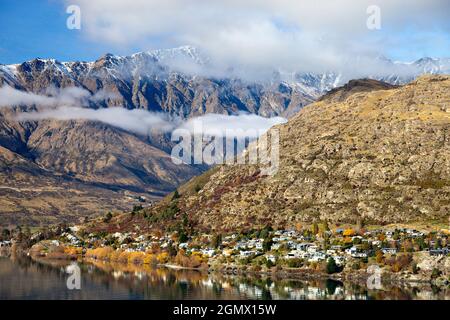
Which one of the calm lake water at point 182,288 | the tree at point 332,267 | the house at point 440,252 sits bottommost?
the calm lake water at point 182,288

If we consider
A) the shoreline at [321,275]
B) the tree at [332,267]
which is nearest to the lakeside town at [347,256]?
the tree at [332,267]

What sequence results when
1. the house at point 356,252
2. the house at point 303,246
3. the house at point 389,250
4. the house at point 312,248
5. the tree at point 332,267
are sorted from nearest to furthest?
the tree at point 332,267
the house at point 389,250
the house at point 356,252
the house at point 312,248
the house at point 303,246

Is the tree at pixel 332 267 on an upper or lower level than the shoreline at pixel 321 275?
upper

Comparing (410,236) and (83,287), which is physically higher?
(410,236)

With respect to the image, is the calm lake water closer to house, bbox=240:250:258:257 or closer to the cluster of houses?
house, bbox=240:250:258:257

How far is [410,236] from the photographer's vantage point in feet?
608

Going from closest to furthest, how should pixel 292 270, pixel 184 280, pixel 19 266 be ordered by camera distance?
pixel 184 280, pixel 292 270, pixel 19 266

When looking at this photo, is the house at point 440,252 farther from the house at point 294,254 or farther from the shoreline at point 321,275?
the house at point 294,254

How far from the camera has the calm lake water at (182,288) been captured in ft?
436
